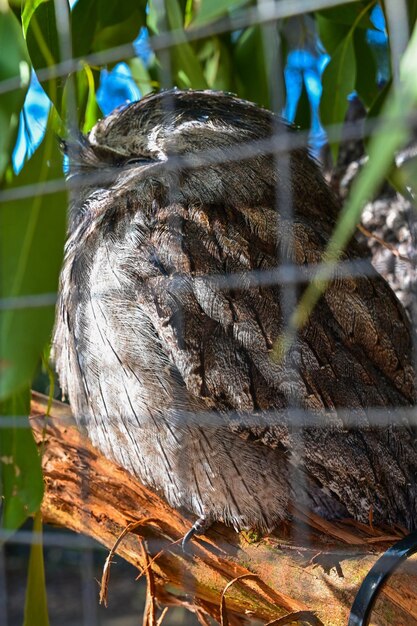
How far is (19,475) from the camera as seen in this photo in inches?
37.9

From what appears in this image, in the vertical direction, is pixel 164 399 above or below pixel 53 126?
below

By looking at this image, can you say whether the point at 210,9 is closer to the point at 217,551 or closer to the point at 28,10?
the point at 28,10

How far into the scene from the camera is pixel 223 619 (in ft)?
3.30

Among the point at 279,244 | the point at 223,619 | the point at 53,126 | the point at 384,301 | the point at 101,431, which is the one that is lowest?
the point at 223,619

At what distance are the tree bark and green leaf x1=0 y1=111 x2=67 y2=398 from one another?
426mm

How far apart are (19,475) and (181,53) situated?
69 cm

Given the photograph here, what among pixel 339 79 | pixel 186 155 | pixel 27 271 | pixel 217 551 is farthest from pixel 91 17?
A: pixel 217 551

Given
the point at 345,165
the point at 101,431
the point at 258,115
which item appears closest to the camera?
the point at 101,431

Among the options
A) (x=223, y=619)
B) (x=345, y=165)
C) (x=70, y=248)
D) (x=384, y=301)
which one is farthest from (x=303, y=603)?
(x=345, y=165)

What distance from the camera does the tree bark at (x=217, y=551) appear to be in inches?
36.5

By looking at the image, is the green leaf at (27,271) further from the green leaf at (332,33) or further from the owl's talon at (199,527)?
the green leaf at (332,33)

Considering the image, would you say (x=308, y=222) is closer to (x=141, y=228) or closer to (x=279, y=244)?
(x=279, y=244)

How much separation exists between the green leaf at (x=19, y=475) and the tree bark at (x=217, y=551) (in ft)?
0.67

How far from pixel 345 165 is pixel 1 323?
4.65 ft
